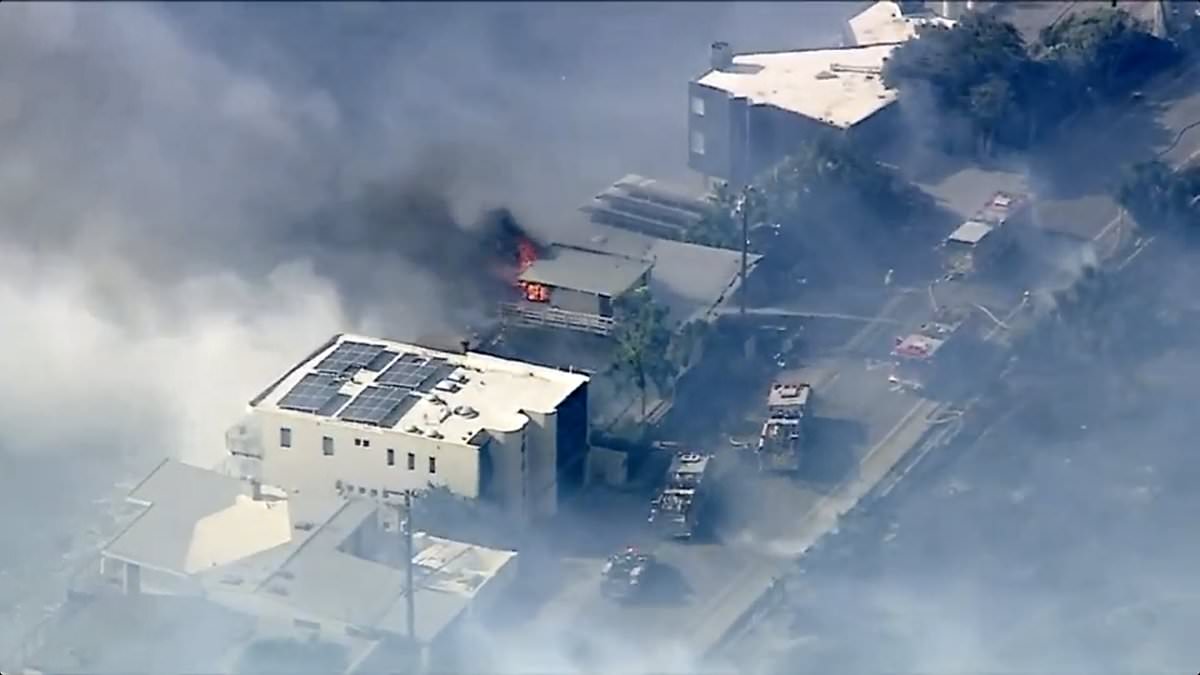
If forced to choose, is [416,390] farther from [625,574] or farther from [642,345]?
[625,574]

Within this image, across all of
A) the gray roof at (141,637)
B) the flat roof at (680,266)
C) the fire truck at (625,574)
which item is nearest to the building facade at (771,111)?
the flat roof at (680,266)

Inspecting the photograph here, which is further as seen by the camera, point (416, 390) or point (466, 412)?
point (416, 390)

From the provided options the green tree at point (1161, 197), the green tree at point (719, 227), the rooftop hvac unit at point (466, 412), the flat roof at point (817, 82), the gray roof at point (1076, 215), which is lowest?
the rooftop hvac unit at point (466, 412)

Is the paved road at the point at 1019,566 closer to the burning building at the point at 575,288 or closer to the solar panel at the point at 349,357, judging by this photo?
the burning building at the point at 575,288

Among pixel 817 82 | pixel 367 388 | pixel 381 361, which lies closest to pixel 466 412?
pixel 367 388

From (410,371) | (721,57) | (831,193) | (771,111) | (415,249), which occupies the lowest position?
(415,249)

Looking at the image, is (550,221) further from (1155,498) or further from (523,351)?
(1155,498)
